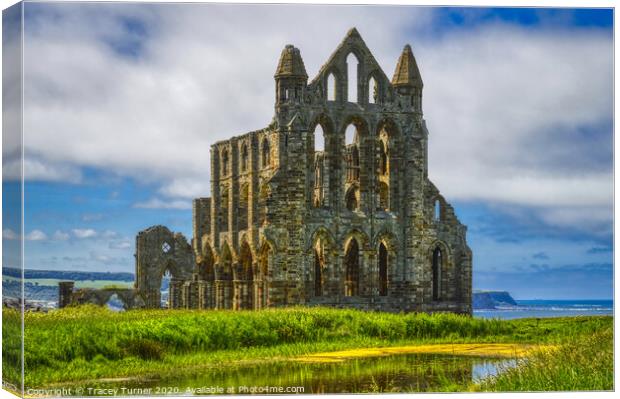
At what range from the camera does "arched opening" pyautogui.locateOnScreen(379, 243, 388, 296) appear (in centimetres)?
5522

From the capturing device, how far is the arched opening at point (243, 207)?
60031 millimetres

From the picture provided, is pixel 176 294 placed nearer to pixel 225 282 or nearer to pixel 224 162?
pixel 225 282

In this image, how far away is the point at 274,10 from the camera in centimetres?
3067

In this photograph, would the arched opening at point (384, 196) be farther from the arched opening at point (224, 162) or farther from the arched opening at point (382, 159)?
the arched opening at point (224, 162)

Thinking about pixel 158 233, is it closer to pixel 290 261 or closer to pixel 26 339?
pixel 290 261

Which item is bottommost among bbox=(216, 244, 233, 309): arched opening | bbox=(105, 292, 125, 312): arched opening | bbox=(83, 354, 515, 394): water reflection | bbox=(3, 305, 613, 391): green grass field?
bbox=(83, 354, 515, 394): water reflection

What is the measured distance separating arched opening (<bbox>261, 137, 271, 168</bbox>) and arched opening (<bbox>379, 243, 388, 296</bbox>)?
608 centimetres

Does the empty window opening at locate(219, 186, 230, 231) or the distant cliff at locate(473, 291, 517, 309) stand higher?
the empty window opening at locate(219, 186, 230, 231)

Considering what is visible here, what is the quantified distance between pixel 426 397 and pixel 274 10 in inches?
→ 383

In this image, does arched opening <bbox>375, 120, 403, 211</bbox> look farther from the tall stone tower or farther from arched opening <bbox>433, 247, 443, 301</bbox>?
arched opening <bbox>433, 247, 443, 301</bbox>

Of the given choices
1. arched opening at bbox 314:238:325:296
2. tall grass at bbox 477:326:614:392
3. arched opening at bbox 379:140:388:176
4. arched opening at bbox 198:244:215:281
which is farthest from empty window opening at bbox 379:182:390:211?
tall grass at bbox 477:326:614:392

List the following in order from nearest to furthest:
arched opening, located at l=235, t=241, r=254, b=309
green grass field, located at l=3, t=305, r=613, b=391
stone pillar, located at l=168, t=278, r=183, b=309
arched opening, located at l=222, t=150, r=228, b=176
Result: green grass field, located at l=3, t=305, r=613, b=391 → arched opening, located at l=235, t=241, r=254, b=309 → stone pillar, located at l=168, t=278, r=183, b=309 → arched opening, located at l=222, t=150, r=228, b=176

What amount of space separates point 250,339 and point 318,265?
2109 cm

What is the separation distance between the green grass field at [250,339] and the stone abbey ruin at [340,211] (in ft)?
30.4
